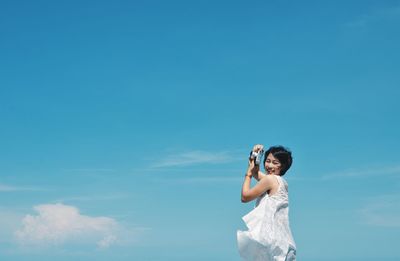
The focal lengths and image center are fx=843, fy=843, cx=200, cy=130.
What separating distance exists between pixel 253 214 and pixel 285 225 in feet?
1.76

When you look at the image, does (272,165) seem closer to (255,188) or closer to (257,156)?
(257,156)

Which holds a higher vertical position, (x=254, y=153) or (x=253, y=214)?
(x=254, y=153)

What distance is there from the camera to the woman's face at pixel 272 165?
12820mm

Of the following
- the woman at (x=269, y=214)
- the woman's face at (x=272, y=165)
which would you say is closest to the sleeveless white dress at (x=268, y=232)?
the woman at (x=269, y=214)

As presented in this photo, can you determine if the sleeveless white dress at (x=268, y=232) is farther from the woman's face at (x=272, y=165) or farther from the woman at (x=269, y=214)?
the woman's face at (x=272, y=165)

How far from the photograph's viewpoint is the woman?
40.6 feet

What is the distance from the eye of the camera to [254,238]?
1234cm

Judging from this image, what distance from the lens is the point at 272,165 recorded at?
12.8m

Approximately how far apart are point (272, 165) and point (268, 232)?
3.47 feet

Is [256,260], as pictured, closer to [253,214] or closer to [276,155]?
[253,214]

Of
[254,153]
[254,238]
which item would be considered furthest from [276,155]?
[254,238]

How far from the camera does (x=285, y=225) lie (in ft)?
41.8

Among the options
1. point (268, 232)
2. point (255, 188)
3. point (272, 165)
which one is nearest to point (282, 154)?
point (272, 165)

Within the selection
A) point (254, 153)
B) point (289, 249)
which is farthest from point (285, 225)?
point (254, 153)
